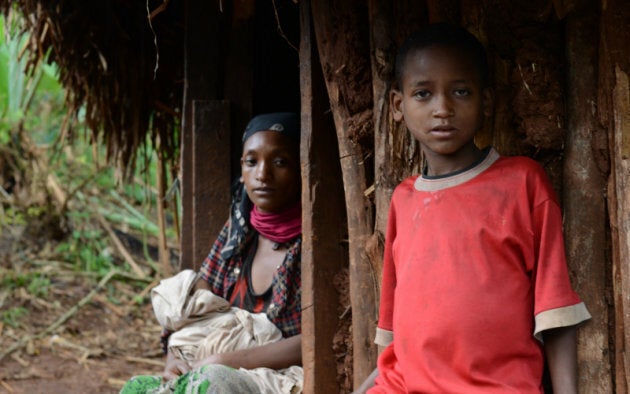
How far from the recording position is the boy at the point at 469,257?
1.92 metres

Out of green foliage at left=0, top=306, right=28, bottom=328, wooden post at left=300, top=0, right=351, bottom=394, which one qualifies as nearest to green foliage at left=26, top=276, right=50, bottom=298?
green foliage at left=0, top=306, right=28, bottom=328

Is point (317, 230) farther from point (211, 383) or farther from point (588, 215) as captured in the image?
point (588, 215)

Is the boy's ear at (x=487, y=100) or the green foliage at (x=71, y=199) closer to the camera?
the boy's ear at (x=487, y=100)

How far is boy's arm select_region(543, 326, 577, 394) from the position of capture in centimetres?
191

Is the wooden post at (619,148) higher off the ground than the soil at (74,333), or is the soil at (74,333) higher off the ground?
the wooden post at (619,148)

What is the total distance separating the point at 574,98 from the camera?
2.08 meters

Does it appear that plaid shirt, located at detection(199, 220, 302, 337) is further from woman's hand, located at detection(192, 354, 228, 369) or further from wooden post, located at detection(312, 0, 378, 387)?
wooden post, located at detection(312, 0, 378, 387)

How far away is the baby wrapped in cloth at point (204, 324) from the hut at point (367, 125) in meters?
0.33

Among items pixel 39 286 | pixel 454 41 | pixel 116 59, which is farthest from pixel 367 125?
pixel 39 286

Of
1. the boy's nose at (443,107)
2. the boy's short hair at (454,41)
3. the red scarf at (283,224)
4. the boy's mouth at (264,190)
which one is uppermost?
the boy's short hair at (454,41)

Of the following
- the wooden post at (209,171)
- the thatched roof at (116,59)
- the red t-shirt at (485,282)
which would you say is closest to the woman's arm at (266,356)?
the wooden post at (209,171)

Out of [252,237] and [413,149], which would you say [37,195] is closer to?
[252,237]

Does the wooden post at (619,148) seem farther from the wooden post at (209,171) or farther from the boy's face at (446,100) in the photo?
the wooden post at (209,171)

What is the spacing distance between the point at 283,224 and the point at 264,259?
18 centimetres
